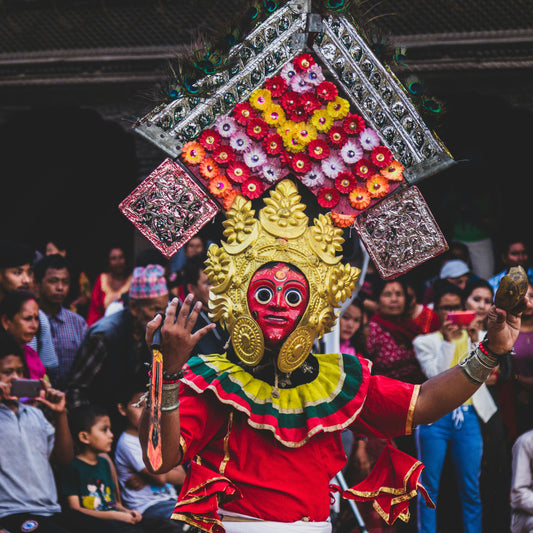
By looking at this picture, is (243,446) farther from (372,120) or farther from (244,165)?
(372,120)

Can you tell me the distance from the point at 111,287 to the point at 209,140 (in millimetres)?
3544

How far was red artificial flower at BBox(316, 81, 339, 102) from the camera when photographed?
11.8 feet

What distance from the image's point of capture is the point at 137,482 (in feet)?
17.1

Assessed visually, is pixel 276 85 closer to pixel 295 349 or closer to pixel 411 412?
pixel 295 349

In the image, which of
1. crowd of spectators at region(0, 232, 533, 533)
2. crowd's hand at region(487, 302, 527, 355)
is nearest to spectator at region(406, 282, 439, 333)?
crowd of spectators at region(0, 232, 533, 533)

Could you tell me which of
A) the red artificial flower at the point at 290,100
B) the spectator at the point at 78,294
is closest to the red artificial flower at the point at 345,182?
the red artificial flower at the point at 290,100

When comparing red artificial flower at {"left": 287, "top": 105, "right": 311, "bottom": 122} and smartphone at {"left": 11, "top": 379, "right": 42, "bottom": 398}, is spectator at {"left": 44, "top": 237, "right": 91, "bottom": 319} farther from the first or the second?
red artificial flower at {"left": 287, "top": 105, "right": 311, "bottom": 122}

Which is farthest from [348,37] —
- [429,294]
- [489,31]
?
[489,31]

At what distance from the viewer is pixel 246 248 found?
139 inches

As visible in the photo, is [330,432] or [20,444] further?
[20,444]

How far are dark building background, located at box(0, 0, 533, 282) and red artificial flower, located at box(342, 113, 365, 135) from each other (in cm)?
347

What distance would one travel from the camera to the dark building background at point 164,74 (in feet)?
24.5

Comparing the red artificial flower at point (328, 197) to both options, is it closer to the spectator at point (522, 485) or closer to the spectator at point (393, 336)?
the spectator at point (393, 336)

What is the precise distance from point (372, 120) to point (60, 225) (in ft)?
23.7
